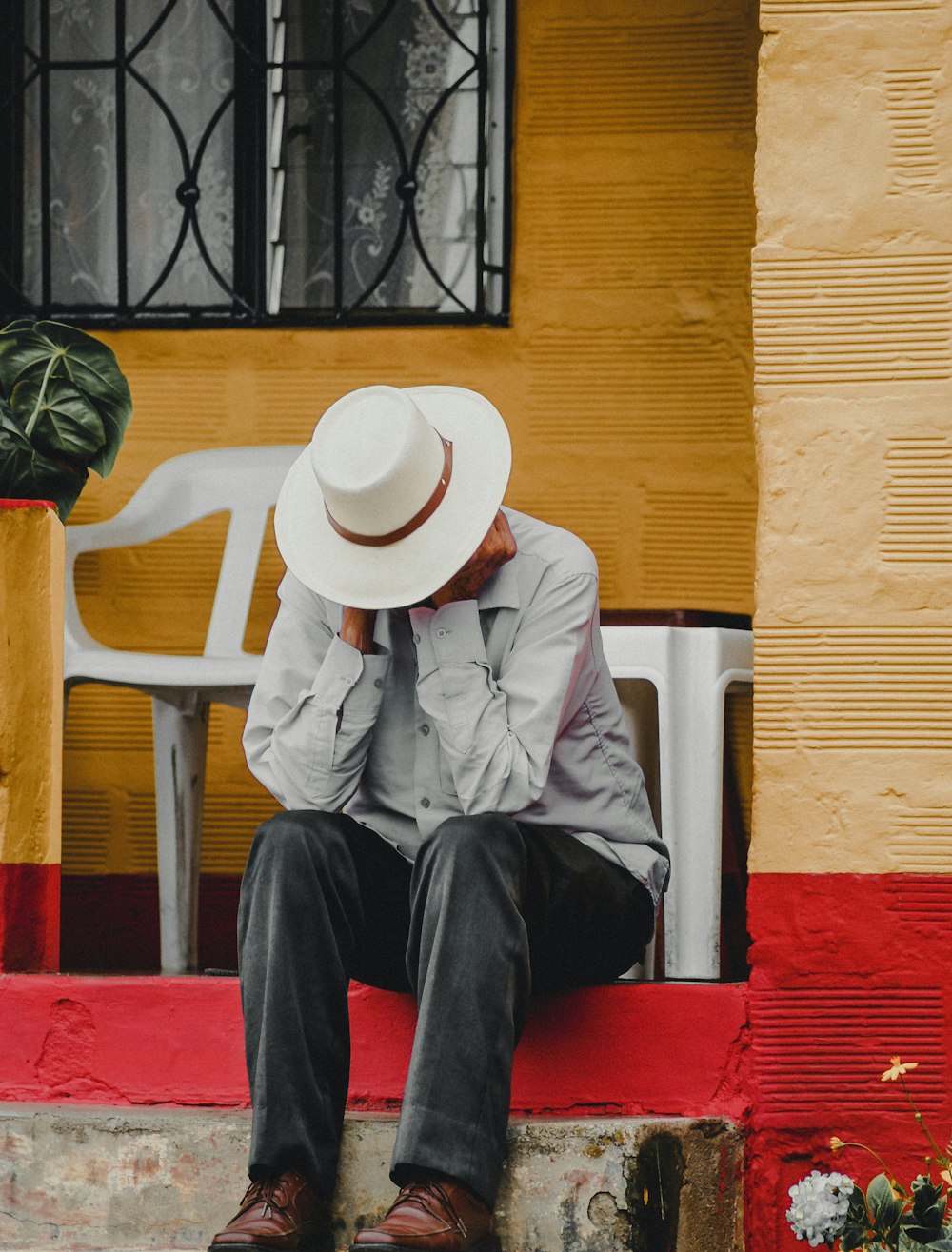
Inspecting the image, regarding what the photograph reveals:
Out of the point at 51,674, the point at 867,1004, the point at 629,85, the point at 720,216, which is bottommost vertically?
the point at 867,1004

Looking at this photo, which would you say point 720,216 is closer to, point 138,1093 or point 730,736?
point 730,736

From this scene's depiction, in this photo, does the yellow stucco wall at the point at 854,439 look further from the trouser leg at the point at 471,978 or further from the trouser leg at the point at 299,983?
the trouser leg at the point at 299,983

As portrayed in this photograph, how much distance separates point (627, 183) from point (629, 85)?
0.88ft

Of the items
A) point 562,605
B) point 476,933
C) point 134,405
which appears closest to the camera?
point 476,933

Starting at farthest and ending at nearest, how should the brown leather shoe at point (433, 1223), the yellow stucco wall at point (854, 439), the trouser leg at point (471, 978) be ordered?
the yellow stucco wall at point (854, 439) → the trouser leg at point (471, 978) → the brown leather shoe at point (433, 1223)

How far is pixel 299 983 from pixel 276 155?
9.33 feet

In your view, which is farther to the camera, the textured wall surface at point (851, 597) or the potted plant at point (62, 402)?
the potted plant at point (62, 402)

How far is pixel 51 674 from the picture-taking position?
3.20m

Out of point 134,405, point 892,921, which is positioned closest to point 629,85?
point 134,405

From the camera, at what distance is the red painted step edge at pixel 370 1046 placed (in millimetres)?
2920

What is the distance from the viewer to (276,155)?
15.3 ft

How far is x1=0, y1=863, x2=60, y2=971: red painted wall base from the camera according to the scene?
10.3ft

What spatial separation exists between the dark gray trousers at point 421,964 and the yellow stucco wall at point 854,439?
1.56 feet

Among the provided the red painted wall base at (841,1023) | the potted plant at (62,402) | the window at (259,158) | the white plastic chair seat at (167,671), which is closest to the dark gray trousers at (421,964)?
the red painted wall base at (841,1023)
